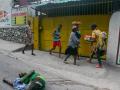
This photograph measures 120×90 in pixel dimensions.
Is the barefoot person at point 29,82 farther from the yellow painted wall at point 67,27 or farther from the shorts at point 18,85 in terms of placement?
the yellow painted wall at point 67,27

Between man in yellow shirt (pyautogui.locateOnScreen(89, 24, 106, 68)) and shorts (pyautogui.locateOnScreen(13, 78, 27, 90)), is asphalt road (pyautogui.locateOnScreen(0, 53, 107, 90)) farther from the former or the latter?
man in yellow shirt (pyautogui.locateOnScreen(89, 24, 106, 68))

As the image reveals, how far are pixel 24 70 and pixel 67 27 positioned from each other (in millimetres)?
4837

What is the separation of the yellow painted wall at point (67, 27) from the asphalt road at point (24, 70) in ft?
9.80

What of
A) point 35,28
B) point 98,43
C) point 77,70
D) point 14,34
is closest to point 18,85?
point 77,70

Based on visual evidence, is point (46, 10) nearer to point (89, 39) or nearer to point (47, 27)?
point (47, 27)

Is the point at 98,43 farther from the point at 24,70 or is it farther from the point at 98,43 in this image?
the point at 24,70

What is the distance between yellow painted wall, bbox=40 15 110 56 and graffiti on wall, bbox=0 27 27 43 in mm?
1925

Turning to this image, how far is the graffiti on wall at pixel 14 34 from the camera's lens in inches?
845

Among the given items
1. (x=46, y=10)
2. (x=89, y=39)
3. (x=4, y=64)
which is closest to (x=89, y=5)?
(x=89, y=39)

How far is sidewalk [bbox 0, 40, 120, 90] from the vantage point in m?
12.8

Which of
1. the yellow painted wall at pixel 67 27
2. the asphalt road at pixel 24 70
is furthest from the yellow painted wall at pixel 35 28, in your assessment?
the asphalt road at pixel 24 70

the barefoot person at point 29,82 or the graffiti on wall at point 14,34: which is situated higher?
the graffiti on wall at point 14,34

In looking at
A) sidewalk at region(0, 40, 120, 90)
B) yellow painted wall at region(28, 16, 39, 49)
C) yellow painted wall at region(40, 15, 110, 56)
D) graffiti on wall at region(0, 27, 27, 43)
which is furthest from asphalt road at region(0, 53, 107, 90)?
graffiti on wall at region(0, 27, 27, 43)

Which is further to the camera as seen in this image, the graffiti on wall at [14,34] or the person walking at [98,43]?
the graffiti on wall at [14,34]
